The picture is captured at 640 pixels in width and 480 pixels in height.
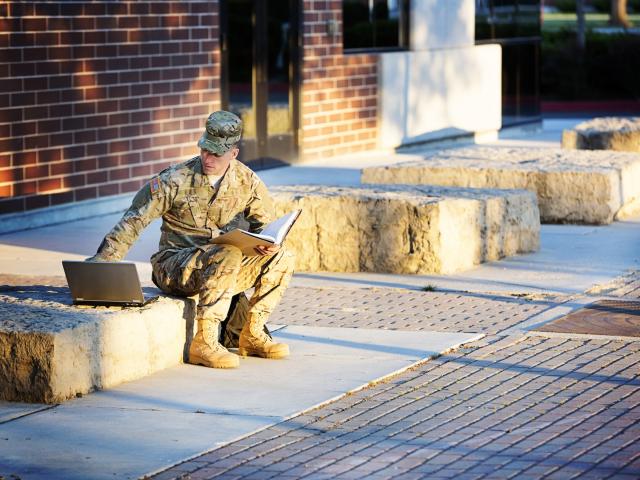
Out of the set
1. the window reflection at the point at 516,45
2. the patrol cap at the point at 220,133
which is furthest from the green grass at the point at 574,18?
the patrol cap at the point at 220,133

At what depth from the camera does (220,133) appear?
812cm

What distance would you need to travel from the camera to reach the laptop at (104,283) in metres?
7.80

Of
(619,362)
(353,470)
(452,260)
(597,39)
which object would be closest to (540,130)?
(597,39)

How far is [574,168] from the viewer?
46.5ft

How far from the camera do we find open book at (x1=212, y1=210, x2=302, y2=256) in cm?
790

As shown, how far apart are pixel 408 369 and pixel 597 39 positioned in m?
28.5

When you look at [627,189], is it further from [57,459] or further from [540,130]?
[540,130]

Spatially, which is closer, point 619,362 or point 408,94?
point 619,362

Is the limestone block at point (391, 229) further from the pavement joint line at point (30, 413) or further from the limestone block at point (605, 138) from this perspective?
the limestone block at point (605, 138)

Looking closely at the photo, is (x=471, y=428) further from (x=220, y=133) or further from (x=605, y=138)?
(x=605, y=138)

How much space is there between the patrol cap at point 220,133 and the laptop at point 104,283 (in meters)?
0.83

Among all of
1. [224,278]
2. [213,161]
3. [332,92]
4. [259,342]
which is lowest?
[259,342]

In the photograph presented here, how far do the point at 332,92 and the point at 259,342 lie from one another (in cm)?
1159

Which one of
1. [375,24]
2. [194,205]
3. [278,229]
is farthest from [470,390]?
[375,24]
